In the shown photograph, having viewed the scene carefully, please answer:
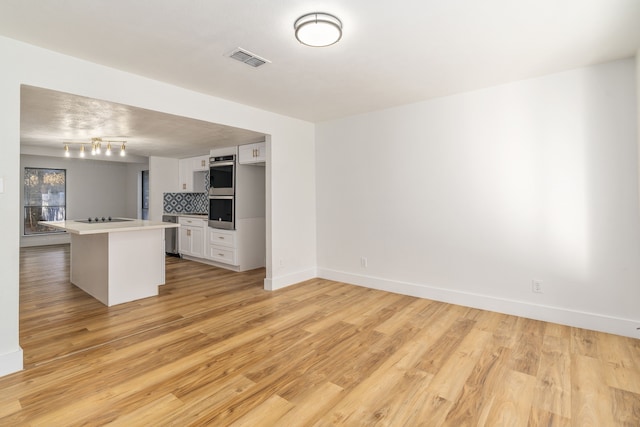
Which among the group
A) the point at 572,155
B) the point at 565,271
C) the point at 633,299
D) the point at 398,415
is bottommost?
the point at 398,415

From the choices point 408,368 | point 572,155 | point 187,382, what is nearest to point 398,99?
point 572,155

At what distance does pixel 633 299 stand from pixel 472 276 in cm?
128

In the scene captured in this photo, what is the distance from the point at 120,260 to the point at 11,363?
5.29ft

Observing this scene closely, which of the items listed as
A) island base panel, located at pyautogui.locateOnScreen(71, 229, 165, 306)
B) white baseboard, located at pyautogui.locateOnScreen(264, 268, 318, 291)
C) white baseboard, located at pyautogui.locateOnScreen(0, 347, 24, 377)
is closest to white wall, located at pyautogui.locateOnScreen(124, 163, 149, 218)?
island base panel, located at pyautogui.locateOnScreen(71, 229, 165, 306)

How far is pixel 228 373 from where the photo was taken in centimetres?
222

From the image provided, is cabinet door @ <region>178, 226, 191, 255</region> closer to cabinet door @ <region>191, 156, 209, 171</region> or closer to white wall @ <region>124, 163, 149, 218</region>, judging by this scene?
cabinet door @ <region>191, 156, 209, 171</region>

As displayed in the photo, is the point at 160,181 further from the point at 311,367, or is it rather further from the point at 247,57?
the point at 311,367

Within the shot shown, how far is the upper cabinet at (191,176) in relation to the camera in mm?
6797

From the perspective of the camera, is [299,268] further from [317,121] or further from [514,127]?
[514,127]

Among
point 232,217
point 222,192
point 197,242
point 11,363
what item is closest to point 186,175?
point 197,242

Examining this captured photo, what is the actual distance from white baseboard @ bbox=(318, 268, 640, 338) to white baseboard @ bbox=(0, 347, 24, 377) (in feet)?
11.3

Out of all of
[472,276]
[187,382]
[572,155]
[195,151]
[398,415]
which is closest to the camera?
[398,415]

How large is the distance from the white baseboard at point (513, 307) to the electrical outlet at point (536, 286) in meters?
0.14

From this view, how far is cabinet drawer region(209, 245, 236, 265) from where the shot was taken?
212 inches
